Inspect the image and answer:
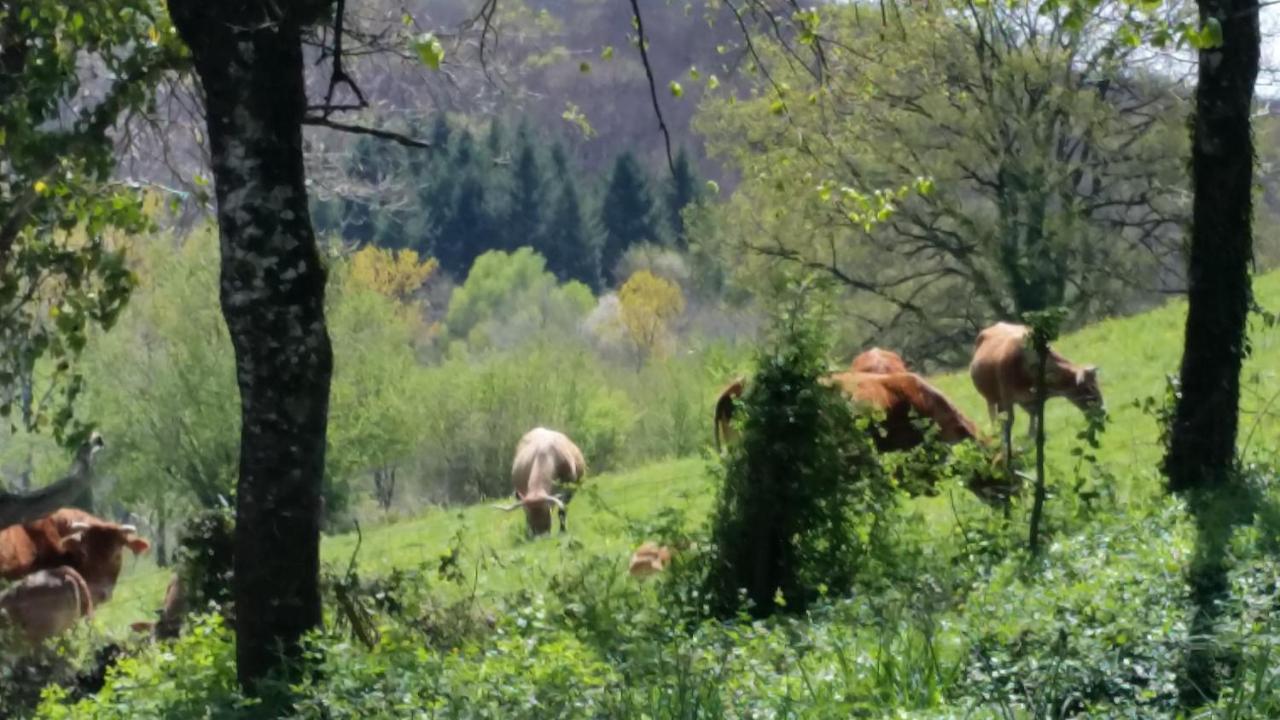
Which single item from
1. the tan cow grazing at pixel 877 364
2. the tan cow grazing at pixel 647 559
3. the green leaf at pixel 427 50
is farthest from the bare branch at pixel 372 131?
the tan cow grazing at pixel 877 364

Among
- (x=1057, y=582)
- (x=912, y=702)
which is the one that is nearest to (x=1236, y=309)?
(x=1057, y=582)

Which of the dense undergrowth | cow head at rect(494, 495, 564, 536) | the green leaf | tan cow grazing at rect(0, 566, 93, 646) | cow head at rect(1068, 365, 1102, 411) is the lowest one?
tan cow grazing at rect(0, 566, 93, 646)

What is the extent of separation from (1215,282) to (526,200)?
336 feet

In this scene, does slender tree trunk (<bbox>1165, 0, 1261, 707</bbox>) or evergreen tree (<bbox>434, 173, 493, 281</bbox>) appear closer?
slender tree trunk (<bbox>1165, 0, 1261, 707</bbox>)

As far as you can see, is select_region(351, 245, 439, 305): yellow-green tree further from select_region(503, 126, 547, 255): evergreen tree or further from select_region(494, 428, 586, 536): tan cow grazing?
select_region(494, 428, 586, 536): tan cow grazing

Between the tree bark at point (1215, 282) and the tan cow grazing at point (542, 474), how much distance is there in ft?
42.9

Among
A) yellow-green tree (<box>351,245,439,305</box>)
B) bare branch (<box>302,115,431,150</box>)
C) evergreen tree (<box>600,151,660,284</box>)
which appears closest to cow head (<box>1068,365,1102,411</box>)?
bare branch (<box>302,115,431,150</box>)

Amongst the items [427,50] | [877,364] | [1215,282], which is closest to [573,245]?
[877,364]

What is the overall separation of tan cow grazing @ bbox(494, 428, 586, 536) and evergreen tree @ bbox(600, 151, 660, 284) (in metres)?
80.6

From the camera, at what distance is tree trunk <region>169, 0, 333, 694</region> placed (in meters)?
7.43

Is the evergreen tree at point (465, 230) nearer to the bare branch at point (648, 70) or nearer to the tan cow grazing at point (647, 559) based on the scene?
the tan cow grazing at point (647, 559)

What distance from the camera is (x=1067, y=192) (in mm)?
35812

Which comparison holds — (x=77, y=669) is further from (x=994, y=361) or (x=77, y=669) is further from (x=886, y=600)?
(x=994, y=361)

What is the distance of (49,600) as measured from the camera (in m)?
16.8
